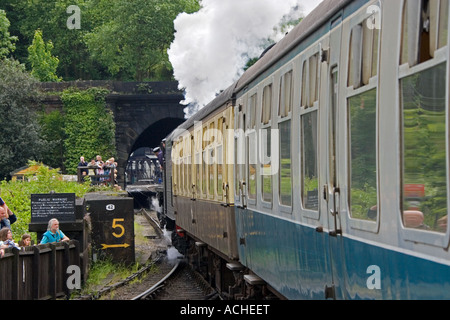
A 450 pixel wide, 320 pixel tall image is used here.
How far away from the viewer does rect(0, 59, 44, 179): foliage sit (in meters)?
43.4

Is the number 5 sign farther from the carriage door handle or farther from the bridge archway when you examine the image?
the bridge archway

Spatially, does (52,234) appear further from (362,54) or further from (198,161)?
(362,54)

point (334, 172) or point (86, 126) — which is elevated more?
point (86, 126)

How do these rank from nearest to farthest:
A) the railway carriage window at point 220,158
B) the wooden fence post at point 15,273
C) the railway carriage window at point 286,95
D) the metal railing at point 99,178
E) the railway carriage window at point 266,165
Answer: the railway carriage window at point 286,95 < the railway carriage window at point 266,165 < the wooden fence post at point 15,273 < the railway carriage window at point 220,158 < the metal railing at point 99,178

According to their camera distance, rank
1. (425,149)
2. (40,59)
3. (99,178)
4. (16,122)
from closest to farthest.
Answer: (425,149)
(99,178)
(16,122)
(40,59)

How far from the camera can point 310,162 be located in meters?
6.68

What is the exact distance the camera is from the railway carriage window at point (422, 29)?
4.04 metres

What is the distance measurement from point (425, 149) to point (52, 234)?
37.3 feet

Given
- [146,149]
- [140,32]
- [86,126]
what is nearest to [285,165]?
[86,126]

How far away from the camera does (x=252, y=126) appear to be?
9523 mm

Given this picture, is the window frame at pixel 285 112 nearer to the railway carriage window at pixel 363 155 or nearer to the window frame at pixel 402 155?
the railway carriage window at pixel 363 155

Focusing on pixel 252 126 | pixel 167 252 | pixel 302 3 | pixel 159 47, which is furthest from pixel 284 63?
pixel 159 47

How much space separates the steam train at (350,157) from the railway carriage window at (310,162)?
0.6 inches

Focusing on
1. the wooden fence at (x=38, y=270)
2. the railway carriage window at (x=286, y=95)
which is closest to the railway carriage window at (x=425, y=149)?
the railway carriage window at (x=286, y=95)
